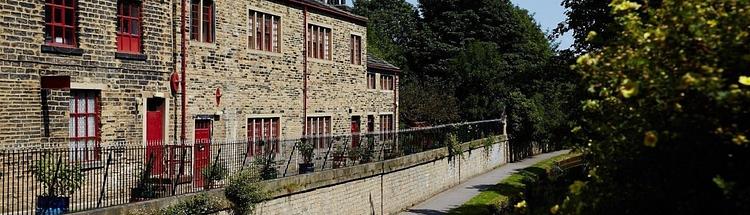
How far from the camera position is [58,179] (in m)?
13.4

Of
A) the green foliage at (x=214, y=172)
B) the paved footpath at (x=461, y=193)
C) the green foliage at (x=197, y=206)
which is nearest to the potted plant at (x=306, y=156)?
the green foliage at (x=214, y=172)

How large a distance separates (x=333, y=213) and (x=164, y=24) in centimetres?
665

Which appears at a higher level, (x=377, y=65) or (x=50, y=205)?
(x=377, y=65)

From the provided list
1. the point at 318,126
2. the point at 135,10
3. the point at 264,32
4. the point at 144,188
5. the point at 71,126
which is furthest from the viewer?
the point at 318,126

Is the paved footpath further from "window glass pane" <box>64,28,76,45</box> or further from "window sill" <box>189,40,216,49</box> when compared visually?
"window glass pane" <box>64,28,76,45</box>

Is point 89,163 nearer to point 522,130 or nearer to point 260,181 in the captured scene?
point 260,181

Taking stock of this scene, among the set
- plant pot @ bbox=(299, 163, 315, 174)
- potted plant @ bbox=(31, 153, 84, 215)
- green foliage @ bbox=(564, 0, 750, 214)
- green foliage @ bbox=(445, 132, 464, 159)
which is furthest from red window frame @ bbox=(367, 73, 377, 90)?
green foliage @ bbox=(564, 0, 750, 214)

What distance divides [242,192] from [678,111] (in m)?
12.1

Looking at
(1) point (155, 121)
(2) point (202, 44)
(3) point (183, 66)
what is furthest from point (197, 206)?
(2) point (202, 44)

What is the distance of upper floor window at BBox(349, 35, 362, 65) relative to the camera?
3161 centimetres

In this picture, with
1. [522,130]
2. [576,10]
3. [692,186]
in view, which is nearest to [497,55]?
[522,130]

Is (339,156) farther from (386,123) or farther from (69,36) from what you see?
(386,123)

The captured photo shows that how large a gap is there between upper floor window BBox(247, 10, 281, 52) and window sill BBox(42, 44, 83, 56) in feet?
25.2

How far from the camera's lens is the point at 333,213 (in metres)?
20.5
